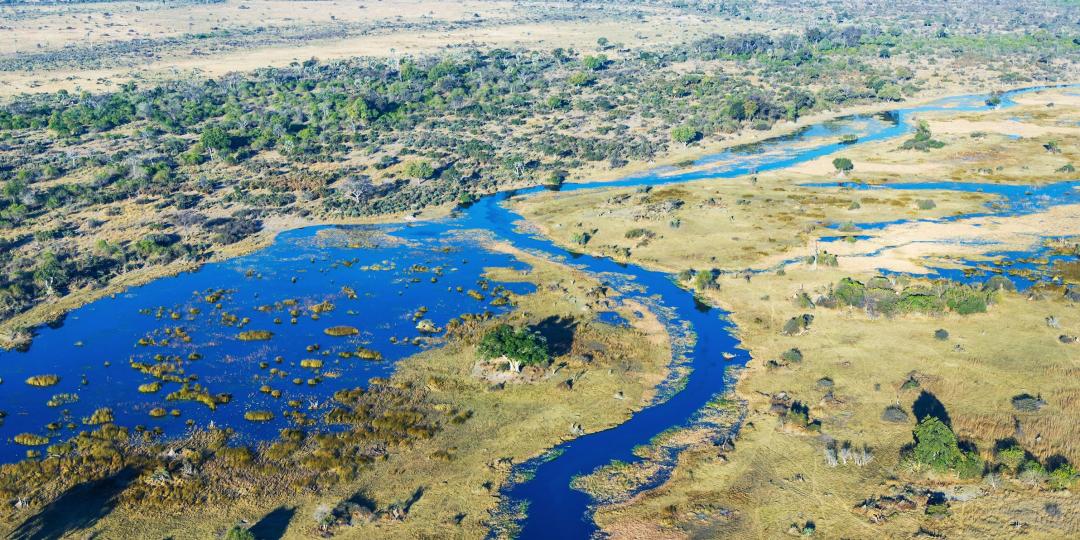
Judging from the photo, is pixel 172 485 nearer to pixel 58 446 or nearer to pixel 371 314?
pixel 58 446

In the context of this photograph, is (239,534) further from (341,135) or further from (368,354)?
(341,135)

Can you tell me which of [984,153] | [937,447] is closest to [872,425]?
[937,447]

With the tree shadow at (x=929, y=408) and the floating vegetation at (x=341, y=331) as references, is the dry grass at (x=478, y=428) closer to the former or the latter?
the floating vegetation at (x=341, y=331)

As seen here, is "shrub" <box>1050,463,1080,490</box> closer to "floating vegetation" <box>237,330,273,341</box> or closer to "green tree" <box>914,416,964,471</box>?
"green tree" <box>914,416,964,471</box>

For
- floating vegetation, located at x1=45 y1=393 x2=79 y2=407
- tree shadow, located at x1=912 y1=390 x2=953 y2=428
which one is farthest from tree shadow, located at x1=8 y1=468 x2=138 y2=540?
tree shadow, located at x1=912 y1=390 x2=953 y2=428

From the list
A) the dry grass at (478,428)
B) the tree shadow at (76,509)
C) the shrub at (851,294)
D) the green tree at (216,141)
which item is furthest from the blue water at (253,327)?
the green tree at (216,141)

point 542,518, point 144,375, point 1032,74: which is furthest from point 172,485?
point 1032,74
